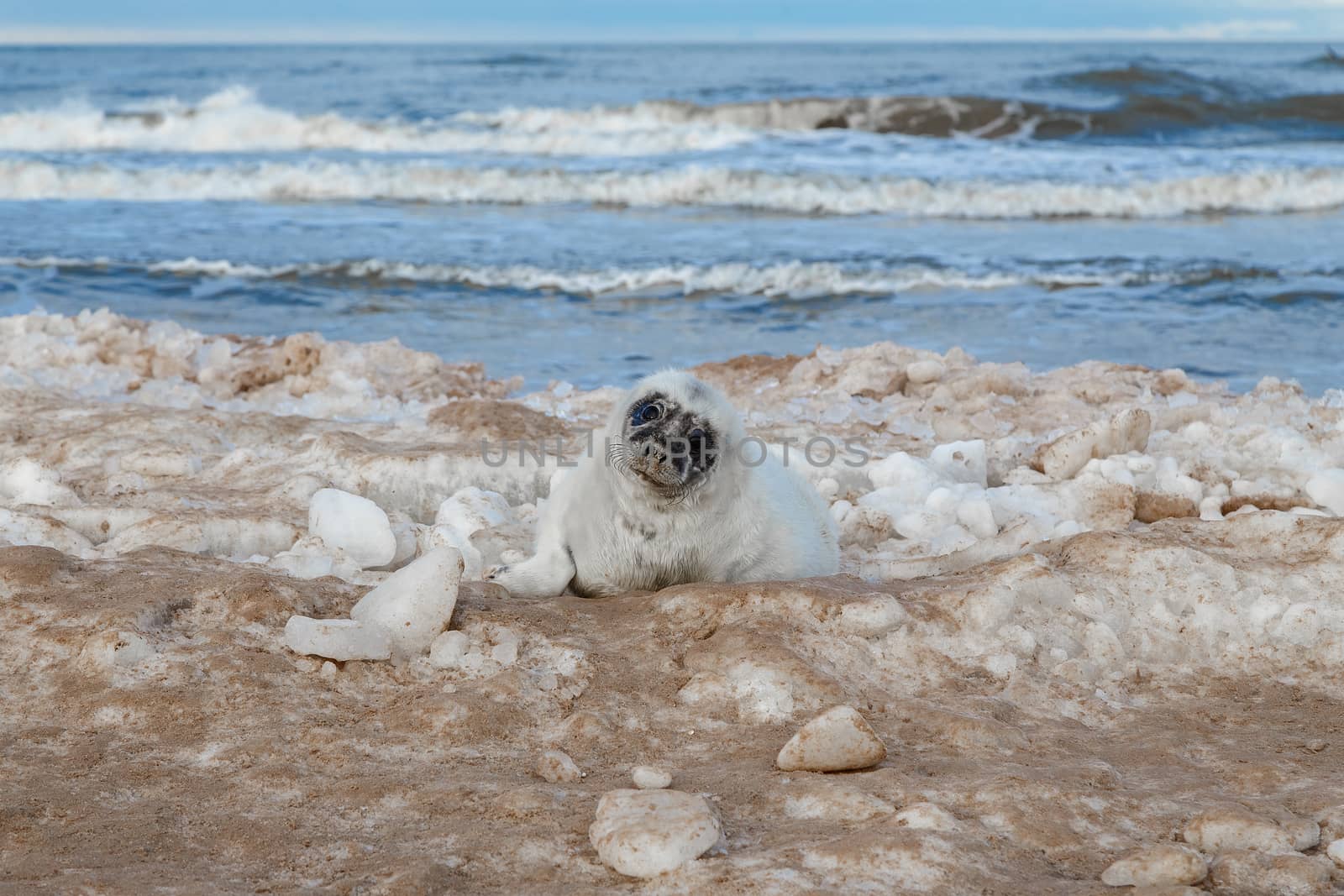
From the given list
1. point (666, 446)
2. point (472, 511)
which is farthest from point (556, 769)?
point (472, 511)

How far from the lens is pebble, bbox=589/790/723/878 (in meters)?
2.24

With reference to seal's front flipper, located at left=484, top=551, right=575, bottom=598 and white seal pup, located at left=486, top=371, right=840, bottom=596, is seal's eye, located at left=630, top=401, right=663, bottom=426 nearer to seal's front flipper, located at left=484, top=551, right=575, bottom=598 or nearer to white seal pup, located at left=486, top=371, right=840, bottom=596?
white seal pup, located at left=486, top=371, right=840, bottom=596

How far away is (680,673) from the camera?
3.22 metres

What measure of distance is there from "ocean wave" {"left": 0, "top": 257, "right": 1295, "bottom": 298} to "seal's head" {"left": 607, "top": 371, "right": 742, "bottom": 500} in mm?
7588

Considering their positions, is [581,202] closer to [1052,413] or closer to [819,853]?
[1052,413]

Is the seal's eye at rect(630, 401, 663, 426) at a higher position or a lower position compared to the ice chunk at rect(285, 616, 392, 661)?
higher

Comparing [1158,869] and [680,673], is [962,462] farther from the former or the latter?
[1158,869]

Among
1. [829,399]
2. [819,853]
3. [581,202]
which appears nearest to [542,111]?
[581,202]

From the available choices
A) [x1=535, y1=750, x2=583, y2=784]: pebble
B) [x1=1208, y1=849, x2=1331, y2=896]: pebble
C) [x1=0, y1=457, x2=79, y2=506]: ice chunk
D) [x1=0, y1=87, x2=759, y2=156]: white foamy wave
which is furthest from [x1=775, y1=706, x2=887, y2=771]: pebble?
[x1=0, y1=87, x2=759, y2=156]: white foamy wave

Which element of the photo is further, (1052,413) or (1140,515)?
(1052,413)

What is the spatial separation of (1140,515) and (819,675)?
2073 mm

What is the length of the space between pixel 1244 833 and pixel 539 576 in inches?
84.0

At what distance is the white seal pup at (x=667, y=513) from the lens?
3.64 metres

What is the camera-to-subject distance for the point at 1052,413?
6238mm
